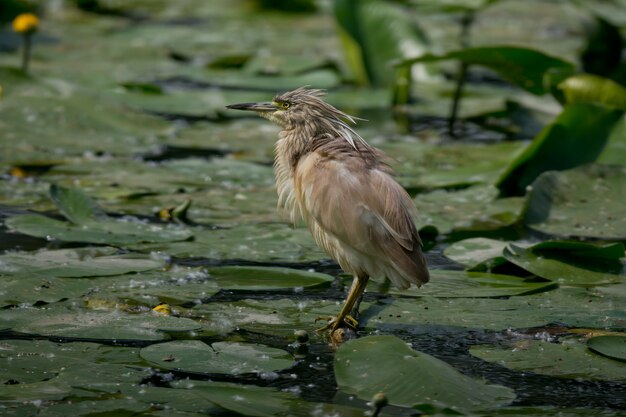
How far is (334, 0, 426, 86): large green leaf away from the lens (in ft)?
24.0

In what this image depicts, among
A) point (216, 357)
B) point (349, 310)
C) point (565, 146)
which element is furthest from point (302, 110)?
point (565, 146)

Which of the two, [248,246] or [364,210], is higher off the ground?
[364,210]

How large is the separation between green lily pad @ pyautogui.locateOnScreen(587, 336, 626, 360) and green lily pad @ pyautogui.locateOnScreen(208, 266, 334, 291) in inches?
42.6

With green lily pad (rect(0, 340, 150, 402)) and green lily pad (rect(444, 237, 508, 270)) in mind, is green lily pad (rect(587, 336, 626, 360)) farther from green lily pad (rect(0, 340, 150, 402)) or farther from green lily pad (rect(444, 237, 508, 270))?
green lily pad (rect(0, 340, 150, 402))

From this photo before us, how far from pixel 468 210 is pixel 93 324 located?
7.25ft

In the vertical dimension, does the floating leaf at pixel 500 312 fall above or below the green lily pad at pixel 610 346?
below

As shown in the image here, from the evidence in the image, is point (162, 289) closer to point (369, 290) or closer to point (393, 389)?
point (369, 290)

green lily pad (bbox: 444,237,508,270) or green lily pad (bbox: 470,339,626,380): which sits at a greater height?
green lily pad (bbox: 444,237,508,270)

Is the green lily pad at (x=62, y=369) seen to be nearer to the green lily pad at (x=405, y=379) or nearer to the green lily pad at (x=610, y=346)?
the green lily pad at (x=405, y=379)

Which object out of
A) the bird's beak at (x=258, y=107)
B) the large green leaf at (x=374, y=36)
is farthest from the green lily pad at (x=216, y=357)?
the large green leaf at (x=374, y=36)

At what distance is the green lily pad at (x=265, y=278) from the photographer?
13.0 ft

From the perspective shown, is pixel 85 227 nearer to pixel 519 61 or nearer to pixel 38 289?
pixel 38 289

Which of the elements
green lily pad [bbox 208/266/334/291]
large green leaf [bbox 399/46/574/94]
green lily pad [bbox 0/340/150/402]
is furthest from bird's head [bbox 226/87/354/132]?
large green leaf [bbox 399/46/574/94]

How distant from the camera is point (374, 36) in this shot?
742 centimetres
